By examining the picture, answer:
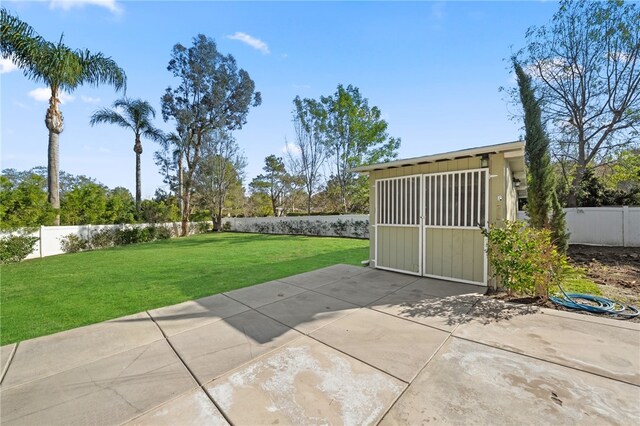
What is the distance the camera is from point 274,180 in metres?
26.1

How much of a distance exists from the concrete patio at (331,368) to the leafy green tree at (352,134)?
13945mm

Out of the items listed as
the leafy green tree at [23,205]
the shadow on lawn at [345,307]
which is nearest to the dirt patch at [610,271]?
the shadow on lawn at [345,307]

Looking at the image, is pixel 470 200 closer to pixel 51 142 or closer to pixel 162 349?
pixel 162 349

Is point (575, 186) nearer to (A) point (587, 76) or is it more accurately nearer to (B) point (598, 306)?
(A) point (587, 76)

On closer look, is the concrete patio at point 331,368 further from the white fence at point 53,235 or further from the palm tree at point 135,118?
the palm tree at point 135,118

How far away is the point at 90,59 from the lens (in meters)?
10.8

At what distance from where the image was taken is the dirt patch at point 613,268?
15.0 ft

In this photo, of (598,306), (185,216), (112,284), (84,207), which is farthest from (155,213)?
(598,306)

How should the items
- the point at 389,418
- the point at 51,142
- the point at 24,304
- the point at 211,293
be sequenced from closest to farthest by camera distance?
the point at 389,418 < the point at 24,304 < the point at 211,293 < the point at 51,142

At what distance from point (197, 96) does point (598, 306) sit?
68.1ft

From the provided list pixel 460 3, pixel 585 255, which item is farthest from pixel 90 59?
pixel 585 255

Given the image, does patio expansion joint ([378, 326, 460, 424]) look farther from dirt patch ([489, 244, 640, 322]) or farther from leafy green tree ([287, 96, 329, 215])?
leafy green tree ([287, 96, 329, 215])

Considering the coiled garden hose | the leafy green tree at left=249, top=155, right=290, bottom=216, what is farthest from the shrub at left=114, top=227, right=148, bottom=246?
the coiled garden hose

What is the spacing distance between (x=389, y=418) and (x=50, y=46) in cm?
1499
